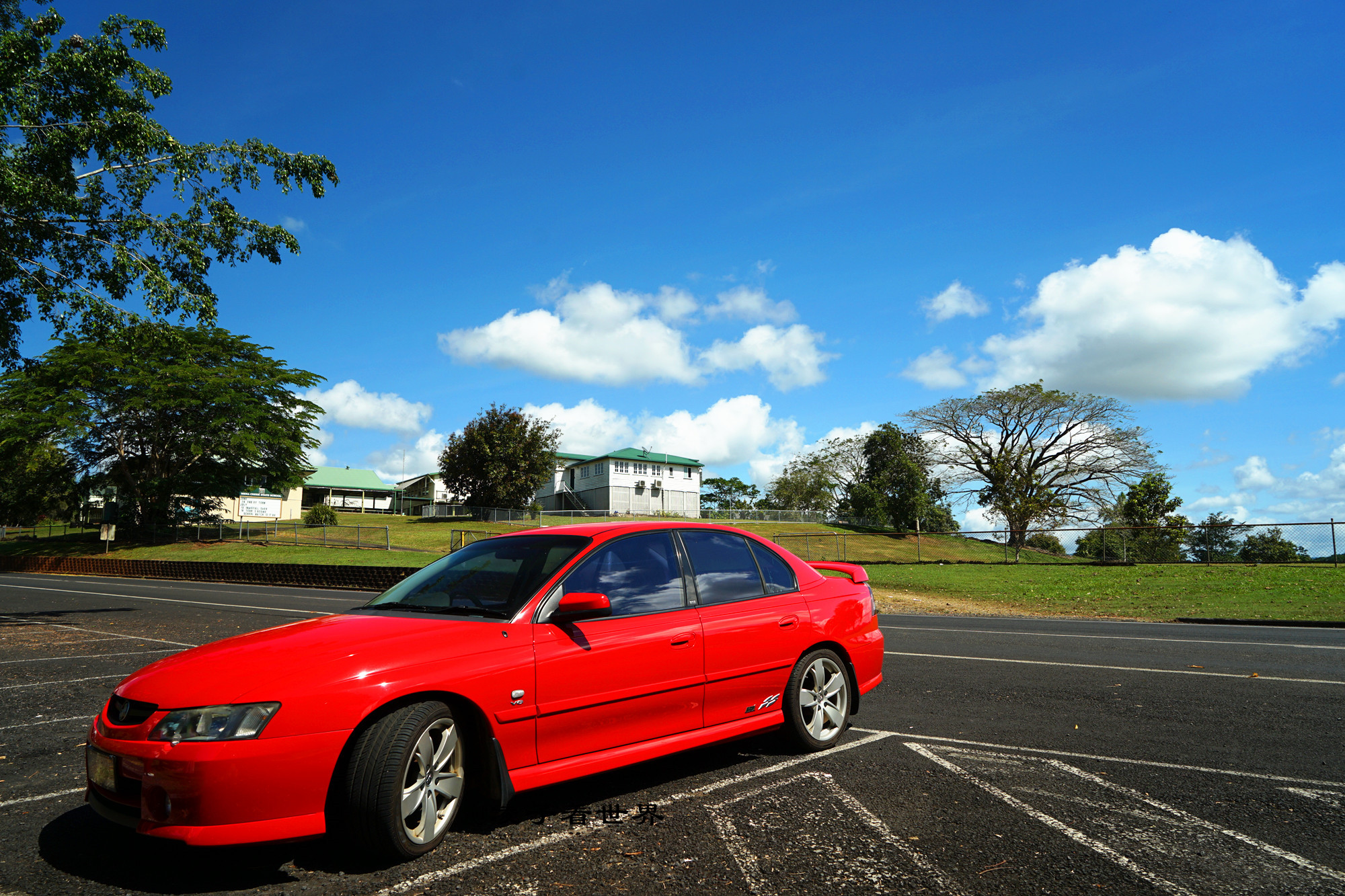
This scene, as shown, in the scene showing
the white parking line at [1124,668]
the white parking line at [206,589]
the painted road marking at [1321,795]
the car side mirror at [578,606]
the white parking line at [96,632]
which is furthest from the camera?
the white parking line at [206,589]

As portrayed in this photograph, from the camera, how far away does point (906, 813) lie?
13.1 ft

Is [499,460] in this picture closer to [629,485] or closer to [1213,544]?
[629,485]

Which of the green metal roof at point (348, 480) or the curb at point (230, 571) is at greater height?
the green metal roof at point (348, 480)

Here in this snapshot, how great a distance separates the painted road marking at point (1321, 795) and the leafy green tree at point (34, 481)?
50.0m

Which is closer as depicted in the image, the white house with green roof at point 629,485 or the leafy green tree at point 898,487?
the leafy green tree at point 898,487

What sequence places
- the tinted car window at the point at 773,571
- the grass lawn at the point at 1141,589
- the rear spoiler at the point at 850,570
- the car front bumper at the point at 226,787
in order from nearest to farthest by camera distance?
the car front bumper at the point at 226,787
the tinted car window at the point at 773,571
the rear spoiler at the point at 850,570
the grass lawn at the point at 1141,589

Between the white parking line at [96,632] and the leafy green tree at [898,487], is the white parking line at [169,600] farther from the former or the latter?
the leafy green tree at [898,487]

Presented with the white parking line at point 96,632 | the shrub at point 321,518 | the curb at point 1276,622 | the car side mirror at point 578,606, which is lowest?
the curb at point 1276,622

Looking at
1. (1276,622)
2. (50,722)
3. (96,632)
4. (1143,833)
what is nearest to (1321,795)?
(1143,833)

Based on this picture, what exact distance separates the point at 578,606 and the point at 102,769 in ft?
6.95

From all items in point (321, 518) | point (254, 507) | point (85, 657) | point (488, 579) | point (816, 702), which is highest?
point (254, 507)

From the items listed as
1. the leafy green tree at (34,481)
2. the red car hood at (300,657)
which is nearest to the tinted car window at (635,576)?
the red car hood at (300,657)

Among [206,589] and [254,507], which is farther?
[254,507]

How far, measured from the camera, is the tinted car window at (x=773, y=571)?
17.3 ft
